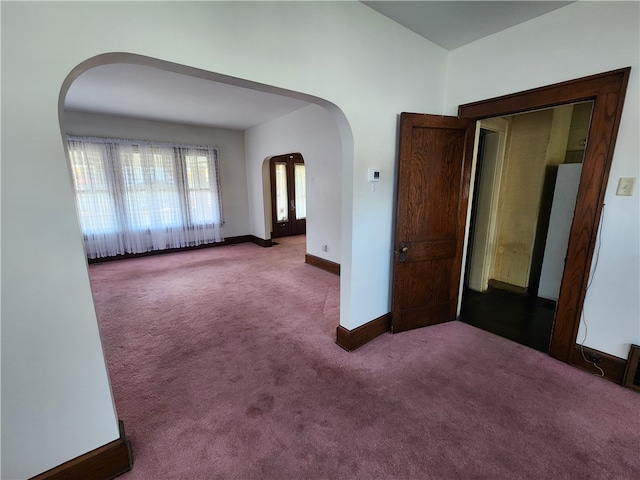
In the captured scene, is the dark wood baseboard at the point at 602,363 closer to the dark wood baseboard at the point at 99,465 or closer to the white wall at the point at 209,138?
the dark wood baseboard at the point at 99,465

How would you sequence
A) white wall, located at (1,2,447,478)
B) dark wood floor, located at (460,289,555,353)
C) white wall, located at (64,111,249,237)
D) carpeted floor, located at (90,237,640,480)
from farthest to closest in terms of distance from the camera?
white wall, located at (64,111,249,237)
dark wood floor, located at (460,289,555,353)
carpeted floor, located at (90,237,640,480)
white wall, located at (1,2,447,478)

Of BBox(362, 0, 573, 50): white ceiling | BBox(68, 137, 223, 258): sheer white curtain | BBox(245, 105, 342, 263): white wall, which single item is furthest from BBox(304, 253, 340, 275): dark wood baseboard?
Answer: BBox(362, 0, 573, 50): white ceiling

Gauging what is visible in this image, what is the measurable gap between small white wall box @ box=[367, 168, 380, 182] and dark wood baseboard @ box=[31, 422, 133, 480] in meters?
2.25

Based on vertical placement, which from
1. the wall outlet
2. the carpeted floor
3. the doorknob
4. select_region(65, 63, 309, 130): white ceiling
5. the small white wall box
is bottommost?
the carpeted floor

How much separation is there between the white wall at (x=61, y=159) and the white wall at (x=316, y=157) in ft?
7.47

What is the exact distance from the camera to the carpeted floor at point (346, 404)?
57.0 inches

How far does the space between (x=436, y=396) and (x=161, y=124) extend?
19.8ft

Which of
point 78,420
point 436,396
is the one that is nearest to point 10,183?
point 78,420

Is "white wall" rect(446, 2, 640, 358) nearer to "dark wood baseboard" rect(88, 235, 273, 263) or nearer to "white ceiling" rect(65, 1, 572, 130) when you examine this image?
"white ceiling" rect(65, 1, 572, 130)

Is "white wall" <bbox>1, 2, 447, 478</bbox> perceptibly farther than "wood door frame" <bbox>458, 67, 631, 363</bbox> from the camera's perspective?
No

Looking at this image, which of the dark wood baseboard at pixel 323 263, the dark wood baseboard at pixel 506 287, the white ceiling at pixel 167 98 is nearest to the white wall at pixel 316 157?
the dark wood baseboard at pixel 323 263

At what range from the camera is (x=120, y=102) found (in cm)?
394

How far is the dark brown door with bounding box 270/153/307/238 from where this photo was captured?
22.7 ft

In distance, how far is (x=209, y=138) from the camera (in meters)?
5.80
